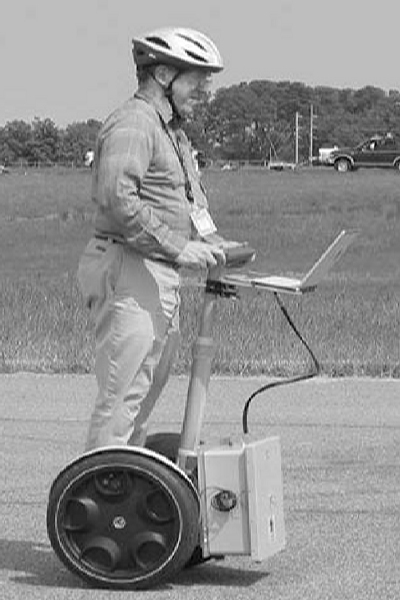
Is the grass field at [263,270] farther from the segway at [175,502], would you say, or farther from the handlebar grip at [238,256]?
the segway at [175,502]

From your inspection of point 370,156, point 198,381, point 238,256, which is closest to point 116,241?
point 238,256

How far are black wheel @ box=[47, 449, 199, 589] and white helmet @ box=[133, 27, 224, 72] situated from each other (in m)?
1.30

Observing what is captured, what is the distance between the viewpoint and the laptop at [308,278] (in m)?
6.00

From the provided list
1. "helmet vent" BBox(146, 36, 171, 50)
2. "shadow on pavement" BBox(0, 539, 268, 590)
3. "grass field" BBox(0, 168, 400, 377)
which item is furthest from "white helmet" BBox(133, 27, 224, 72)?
"shadow on pavement" BBox(0, 539, 268, 590)

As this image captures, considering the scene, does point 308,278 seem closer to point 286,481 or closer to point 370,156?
point 286,481

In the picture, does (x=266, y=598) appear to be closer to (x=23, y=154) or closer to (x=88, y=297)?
(x=88, y=297)

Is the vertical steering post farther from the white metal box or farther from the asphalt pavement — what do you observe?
the asphalt pavement

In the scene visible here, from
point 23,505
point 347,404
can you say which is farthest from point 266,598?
point 347,404

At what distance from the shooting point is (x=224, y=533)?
20.2 ft

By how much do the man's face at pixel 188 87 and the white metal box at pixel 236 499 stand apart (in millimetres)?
1161

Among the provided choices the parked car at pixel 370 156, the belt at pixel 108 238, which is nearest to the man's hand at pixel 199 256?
the belt at pixel 108 238

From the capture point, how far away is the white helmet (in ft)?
20.1

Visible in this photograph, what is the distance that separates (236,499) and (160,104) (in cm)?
135

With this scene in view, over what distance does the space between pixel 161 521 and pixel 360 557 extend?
1051mm
